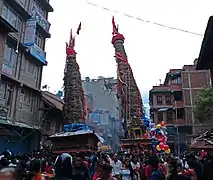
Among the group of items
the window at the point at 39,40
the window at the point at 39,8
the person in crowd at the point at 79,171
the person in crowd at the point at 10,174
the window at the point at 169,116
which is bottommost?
the person in crowd at the point at 79,171

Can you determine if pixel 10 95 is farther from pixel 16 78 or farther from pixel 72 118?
pixel 72 118

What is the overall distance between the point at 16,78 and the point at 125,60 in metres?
9.08

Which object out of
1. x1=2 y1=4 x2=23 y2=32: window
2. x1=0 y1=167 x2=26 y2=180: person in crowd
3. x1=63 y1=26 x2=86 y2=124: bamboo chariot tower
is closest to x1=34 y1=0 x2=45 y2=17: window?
x1=2 y1=4 x2=23 y2=32: window

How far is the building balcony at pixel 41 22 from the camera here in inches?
843

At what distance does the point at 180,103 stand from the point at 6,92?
29502mm

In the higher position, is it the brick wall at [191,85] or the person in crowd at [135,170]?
the brick wall at [191,85]

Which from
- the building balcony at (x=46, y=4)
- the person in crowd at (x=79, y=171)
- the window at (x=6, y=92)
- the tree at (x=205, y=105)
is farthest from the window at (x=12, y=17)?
the tree at (x=205, y=105)

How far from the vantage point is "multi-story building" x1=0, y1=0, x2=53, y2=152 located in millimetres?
17703

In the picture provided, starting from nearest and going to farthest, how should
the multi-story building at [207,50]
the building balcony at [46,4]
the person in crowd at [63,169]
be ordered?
the person in crowd at [63,169] < the multi-story building at [207,50] < the building balcony at [46,4]

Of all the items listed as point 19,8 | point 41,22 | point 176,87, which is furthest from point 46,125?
point 176,87

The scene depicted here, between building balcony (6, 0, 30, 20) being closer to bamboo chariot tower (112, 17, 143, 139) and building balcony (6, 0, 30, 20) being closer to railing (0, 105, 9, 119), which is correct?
railing (0, 105, 9, 119)

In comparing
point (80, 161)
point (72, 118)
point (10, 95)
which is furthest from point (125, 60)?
point (80, 161)

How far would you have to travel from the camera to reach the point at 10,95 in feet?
60.8

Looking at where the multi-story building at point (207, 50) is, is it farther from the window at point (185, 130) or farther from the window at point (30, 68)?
the window at point (185, 130)
